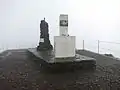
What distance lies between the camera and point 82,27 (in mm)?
5504

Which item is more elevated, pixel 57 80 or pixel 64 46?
pixel 64 46

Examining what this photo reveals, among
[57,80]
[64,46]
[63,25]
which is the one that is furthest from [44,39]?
[57,80]

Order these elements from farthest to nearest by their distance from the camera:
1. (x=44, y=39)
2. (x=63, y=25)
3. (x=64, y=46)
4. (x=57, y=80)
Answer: (x=44, y=39) → (x=63, y=25) → (x=64, y=46) → (x=57, y=80)

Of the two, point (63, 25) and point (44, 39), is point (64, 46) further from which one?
point (44, 39)

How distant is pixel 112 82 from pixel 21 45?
12.8 ft

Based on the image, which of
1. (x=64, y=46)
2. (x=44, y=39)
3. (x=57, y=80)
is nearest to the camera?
(x=57, y=80)

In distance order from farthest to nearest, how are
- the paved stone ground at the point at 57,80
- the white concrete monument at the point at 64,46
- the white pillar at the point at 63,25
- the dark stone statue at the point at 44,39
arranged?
1. the dark stone statue at the point at 44,39
2. the white pillar at the point at 63,25
3. the white concrete monument at the point at 64,46
4. the paved stone ground at the point at 57,80

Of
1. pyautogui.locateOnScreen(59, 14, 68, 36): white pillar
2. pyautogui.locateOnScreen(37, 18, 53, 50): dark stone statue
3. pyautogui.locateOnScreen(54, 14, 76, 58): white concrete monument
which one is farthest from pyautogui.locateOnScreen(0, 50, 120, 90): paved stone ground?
pyautogui.locateOnScreen(37, 18, 53, 50): dark stone statue

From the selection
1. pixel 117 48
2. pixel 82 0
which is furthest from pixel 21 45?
pixel 117 48

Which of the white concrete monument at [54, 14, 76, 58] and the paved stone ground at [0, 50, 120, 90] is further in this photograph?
the white concrete monument at [54, 14, 76, 58]

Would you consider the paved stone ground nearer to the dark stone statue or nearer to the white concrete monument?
the white concrete monument

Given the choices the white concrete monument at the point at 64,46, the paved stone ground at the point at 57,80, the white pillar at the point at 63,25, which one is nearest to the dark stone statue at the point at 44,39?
the white pillar at the point at 63,25

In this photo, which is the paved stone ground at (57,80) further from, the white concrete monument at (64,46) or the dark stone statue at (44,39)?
the dark stone statue at (44,39)

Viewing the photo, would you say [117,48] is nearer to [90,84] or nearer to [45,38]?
[45,38]
